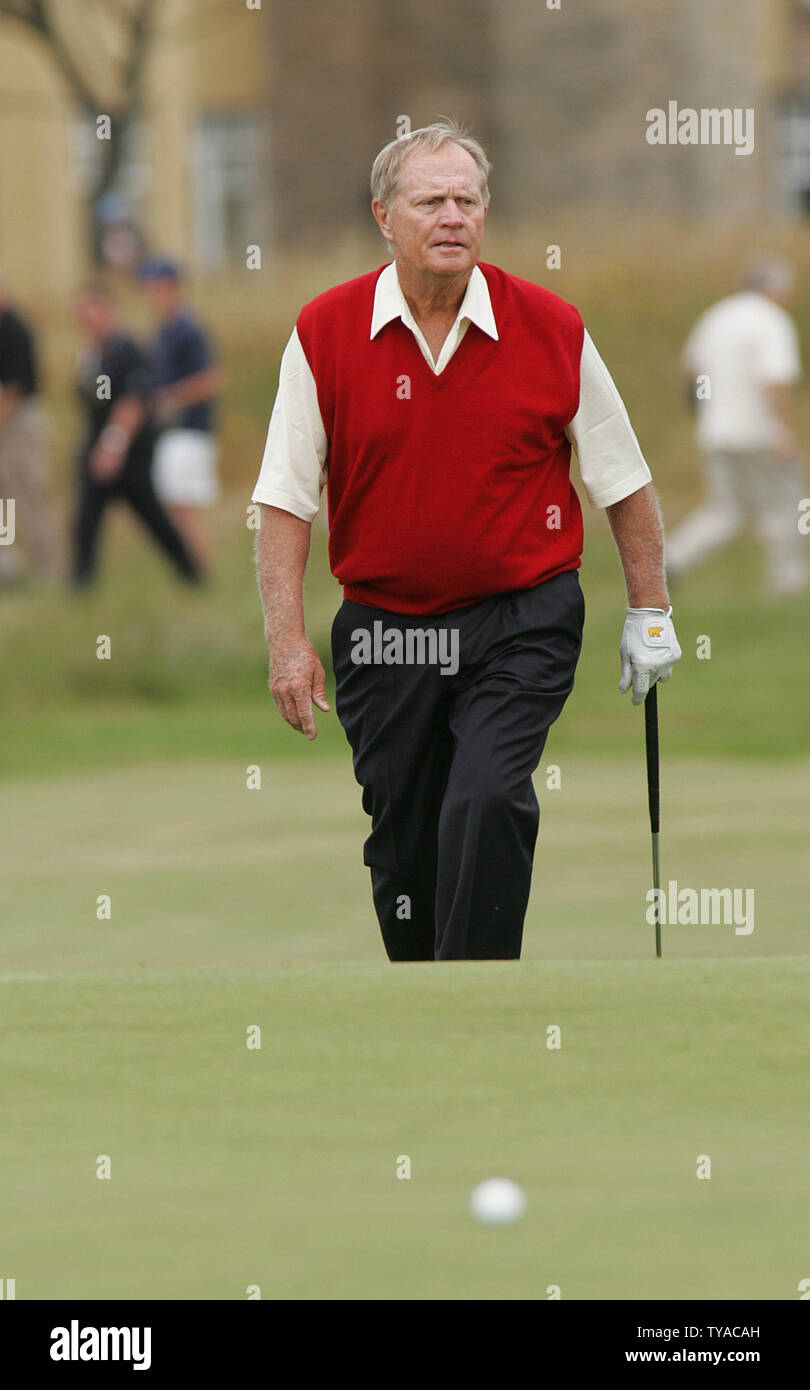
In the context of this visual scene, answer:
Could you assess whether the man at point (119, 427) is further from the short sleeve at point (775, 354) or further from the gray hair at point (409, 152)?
the gray hair at point (409, 152)

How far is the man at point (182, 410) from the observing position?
13969 mm

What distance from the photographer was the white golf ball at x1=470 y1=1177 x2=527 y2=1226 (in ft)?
9.84

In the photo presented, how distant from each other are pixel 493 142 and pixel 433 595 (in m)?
21.8

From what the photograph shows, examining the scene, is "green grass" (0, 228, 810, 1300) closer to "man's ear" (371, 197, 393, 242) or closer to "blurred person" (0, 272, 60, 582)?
"man's ear" (371, 197, 393, 242)

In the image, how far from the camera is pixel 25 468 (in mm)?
14836

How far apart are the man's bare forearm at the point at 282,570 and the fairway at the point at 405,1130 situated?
1143mm

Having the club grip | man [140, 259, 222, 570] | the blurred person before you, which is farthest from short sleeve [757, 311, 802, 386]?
the club grip

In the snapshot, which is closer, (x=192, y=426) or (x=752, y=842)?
(x=752, y=842)

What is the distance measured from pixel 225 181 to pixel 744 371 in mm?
17667

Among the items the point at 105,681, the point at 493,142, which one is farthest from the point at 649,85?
the point at 105,681

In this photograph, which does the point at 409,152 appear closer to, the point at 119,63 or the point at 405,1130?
the point at 405,1130

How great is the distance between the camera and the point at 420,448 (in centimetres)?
493

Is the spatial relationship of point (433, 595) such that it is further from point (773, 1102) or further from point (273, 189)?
point (273, 189)

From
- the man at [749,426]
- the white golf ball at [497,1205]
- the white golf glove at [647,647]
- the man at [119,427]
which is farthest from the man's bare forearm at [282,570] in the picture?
the man at [749,426]
